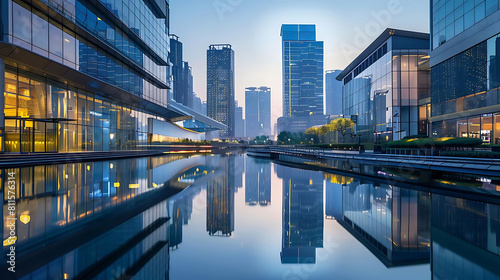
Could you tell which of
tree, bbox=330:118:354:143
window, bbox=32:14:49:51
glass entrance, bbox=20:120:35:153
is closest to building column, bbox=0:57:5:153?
glass entrance, bbox=20:120:35:153

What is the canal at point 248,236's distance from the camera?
4320 millimetres

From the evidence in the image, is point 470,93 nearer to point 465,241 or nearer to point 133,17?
point 465,241

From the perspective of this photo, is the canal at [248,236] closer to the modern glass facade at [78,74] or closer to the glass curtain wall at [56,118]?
the glass curtain wall at [56,118]

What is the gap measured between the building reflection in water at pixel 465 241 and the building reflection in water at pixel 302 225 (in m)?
1.96

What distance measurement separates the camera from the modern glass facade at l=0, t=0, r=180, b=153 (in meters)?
23.4

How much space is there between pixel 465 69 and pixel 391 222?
104 feet

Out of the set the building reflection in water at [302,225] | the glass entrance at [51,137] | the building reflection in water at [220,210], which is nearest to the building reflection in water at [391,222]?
the building reflection in water at [302,225]

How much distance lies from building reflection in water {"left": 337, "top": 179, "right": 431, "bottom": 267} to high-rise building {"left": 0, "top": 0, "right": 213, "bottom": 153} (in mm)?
24118

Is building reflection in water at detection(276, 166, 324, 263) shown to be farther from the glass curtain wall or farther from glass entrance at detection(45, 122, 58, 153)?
glass entrance at detection(45, 122, 58, 153)

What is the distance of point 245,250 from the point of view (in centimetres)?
527

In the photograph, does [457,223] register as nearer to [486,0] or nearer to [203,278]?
[203,278]

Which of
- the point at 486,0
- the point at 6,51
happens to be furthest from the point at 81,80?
the point at 486,0

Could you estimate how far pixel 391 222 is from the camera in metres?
6.99

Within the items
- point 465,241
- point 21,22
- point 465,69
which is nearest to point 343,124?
point 465,69
